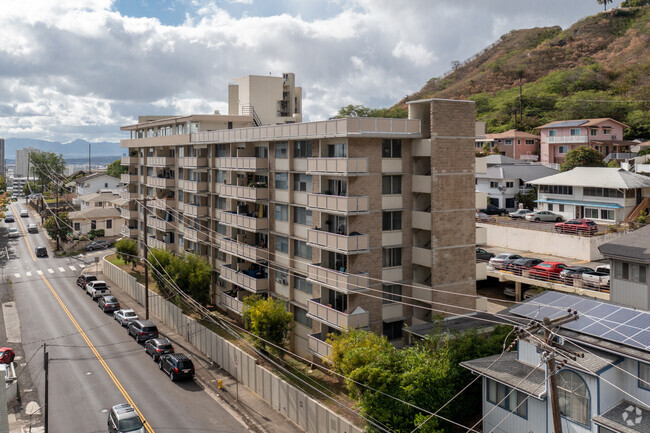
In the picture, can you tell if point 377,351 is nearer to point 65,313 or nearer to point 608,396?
point 608,396

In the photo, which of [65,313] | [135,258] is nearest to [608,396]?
[65,313]

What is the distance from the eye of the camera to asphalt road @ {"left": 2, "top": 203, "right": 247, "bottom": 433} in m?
33.2

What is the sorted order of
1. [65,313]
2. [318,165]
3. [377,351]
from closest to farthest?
[377,351]
[318,165]
[65,313]

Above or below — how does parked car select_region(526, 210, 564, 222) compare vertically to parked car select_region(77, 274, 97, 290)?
above

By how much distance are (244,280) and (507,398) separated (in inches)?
1064

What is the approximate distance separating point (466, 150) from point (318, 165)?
10260 mm

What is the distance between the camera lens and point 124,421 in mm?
30234

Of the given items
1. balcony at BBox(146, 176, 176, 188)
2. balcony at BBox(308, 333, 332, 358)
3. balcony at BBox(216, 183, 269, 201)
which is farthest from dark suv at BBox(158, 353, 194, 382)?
balcony at BBox(146, 176, 176, 188)

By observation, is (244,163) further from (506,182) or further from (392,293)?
(506,182)

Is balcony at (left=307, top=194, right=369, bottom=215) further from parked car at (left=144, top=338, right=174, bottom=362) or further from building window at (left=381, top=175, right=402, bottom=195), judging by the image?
parked car at (left=144, top=338, right=174, bottom=362)

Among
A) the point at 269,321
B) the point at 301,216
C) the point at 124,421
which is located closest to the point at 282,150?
the point at 301,216

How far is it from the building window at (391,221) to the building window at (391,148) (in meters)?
3.88

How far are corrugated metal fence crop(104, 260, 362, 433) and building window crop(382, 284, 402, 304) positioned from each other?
8.83 m

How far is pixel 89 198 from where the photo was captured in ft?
365
